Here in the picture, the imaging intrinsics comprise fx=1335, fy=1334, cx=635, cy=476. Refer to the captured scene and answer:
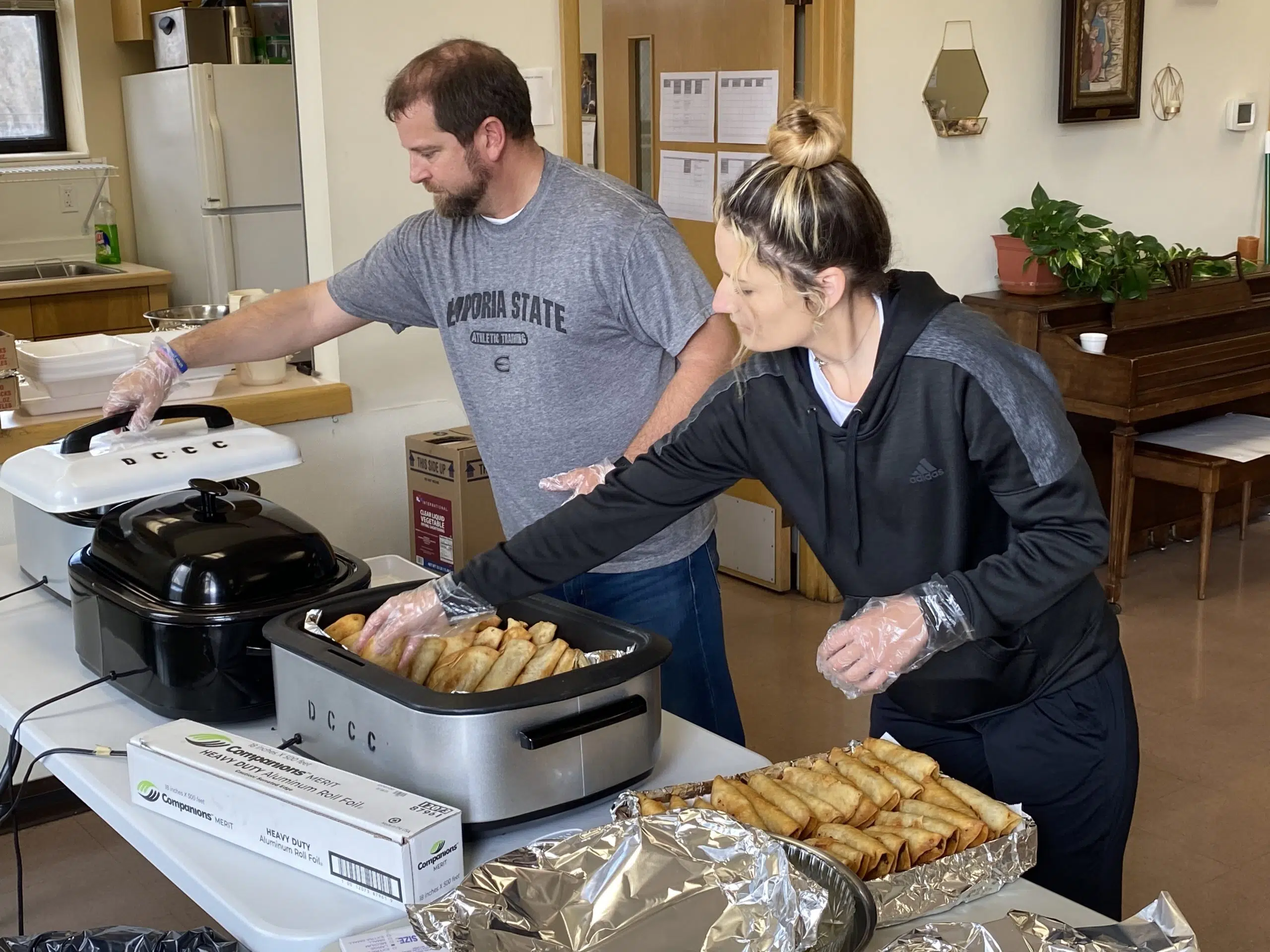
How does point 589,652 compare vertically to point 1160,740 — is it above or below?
above

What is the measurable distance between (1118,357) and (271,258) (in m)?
3.15

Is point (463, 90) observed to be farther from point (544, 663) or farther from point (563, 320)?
point (544, 663)

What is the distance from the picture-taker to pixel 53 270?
563 centimetres

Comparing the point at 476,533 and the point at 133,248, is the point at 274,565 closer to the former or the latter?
the point at 476,533

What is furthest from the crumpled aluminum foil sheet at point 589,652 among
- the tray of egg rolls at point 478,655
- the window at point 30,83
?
the window at point 30,83

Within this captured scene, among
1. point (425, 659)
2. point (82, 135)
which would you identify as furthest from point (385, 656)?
point (82, 135)

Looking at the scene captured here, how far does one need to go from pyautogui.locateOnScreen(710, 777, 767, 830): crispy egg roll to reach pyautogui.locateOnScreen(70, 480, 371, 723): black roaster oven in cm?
60

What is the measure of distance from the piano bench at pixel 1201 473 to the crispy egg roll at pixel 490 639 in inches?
126

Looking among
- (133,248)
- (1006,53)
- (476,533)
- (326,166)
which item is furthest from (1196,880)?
(133,248)

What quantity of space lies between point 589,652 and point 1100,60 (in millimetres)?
3743

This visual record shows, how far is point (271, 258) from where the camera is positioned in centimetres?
521

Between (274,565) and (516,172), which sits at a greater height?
(516,172)

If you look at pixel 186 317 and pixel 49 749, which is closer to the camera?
pixel 49 749

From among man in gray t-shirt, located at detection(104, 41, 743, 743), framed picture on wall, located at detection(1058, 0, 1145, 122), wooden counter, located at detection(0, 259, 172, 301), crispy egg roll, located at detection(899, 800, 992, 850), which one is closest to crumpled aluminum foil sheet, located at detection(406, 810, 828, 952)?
crispy egg roll, located at detection(899, 800, 992, 850)
